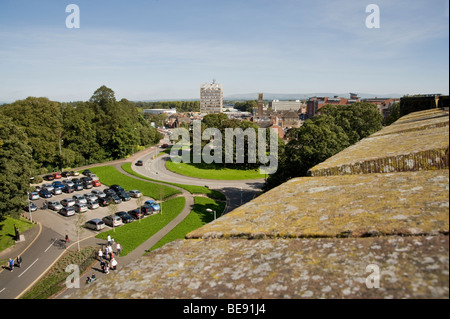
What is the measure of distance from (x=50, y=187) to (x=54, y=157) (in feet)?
34.3

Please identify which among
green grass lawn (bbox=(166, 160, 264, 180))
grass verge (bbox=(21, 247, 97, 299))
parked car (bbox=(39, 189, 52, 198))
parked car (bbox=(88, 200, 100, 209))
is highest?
green grass lawn (bbox=(166, 160, 264, 180))

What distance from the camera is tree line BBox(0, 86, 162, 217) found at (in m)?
24.4

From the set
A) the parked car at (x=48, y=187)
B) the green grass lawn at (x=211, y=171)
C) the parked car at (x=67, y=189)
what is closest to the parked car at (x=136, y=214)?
the parked car at (x=67, y=189)

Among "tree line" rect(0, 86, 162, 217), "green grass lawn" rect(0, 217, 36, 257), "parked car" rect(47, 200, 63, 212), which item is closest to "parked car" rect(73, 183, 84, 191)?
"tree line" rect(0, 86, 162, 217)

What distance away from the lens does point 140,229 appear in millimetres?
25797

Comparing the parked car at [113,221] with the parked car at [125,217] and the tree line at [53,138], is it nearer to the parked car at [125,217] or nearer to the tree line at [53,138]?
the parked car at [125,217]

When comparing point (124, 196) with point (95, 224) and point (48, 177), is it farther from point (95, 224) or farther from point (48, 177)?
point (48, 177)

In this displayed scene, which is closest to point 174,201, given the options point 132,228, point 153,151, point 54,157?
point 132,228

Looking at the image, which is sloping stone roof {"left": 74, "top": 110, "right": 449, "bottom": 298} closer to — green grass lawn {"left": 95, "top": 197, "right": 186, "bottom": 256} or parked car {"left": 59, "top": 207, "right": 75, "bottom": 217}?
green grass lawn {"left": 95, "top": 197, "right": 186, "bottom": 256}

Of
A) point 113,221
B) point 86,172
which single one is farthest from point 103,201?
point 86,172

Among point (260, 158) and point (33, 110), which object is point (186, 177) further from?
point (33, 110)

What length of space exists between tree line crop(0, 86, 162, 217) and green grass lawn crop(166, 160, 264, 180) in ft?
43.7
